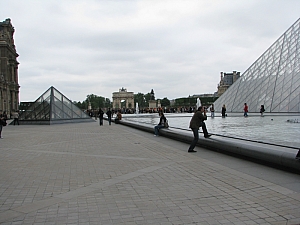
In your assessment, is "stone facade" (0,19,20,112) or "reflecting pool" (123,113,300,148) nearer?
"reflecting pool" (123,113,300,148)

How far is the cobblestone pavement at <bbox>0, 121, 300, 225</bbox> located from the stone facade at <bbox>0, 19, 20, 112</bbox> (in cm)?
6118

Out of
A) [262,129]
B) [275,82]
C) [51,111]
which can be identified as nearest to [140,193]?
[262,129]

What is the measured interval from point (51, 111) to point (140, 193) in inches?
1012

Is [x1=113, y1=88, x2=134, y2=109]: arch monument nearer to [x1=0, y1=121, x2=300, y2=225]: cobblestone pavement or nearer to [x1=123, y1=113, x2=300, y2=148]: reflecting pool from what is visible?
[x1=123, y1=113, x2=300, y2=148]: reflecting pool

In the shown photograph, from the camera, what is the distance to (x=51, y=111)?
94.7 ft

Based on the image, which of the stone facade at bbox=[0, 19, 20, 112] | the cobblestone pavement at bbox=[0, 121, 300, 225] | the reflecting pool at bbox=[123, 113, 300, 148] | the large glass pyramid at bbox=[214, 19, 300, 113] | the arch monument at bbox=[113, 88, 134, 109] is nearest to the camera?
the cobblestone pavement at bbox=[0, 121, 300, 225]

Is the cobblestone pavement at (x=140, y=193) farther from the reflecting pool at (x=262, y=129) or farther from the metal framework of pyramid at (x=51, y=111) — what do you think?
the metal framework of pyramid at (x=51, y=111)

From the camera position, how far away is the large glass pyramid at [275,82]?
3081 centimetres

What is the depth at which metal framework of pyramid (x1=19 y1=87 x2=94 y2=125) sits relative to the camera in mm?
28986

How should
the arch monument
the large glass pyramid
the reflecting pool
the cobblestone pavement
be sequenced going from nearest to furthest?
the cobblestone pavement → the reflecting pool → the large glass pyramid → the arch monument

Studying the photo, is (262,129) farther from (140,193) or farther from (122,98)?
(122,98)

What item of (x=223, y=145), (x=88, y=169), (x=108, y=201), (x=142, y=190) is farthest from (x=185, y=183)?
(x=223, y=145)

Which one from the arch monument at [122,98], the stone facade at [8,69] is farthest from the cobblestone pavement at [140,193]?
the arch monument at [122,98]

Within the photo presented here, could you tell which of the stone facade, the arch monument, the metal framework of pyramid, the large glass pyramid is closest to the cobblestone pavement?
the metal framework of pyramid
